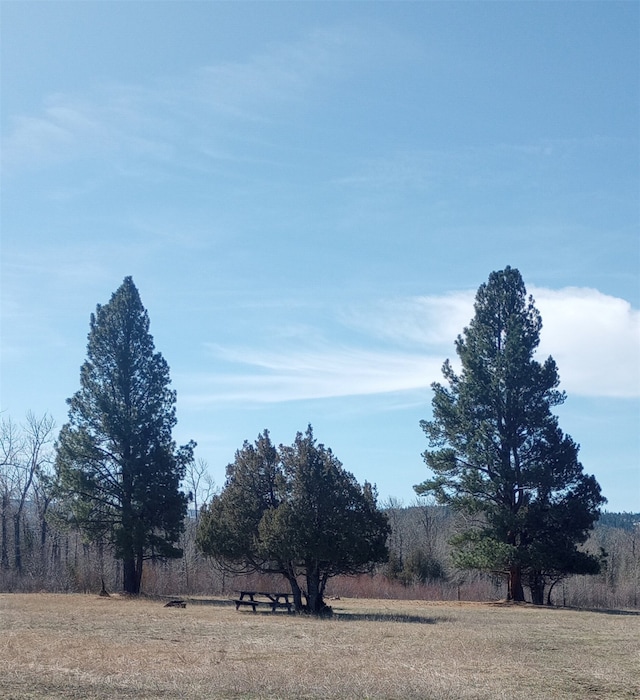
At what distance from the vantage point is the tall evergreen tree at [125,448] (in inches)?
1548

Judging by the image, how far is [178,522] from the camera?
1603 inches

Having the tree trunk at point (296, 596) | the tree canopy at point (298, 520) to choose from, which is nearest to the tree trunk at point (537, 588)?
the tree canopy at point (298, 520)

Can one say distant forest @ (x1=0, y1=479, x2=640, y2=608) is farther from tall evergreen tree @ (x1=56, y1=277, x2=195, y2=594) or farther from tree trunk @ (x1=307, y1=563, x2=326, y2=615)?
tree trunk @ (x1=307, y1=563, x2=326, y2=615)

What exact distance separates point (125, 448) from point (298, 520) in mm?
14303

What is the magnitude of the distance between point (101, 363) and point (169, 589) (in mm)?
14238

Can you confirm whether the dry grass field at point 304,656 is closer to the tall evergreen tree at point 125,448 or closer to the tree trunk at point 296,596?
the tree trunk at point 296,596

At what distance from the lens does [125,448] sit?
40.4 metres

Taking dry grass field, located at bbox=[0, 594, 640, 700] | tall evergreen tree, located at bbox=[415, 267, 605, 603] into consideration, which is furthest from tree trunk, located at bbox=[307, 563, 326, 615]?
tall evergreen tree, located at bbox=[415, 267, 605, 603]

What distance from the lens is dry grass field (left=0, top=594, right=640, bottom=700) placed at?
A: 13227 millimetres

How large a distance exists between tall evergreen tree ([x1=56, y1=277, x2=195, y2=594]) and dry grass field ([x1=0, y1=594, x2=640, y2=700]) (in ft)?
34.6

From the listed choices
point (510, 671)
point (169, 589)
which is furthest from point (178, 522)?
point (510, 671)

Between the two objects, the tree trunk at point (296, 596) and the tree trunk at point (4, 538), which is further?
the tree trunk at point (4, 538)

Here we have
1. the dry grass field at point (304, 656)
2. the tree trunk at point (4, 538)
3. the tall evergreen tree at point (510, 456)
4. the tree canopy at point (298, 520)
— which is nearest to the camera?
the dry grass field at point (304, 656)

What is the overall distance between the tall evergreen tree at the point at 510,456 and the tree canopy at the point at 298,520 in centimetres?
935
